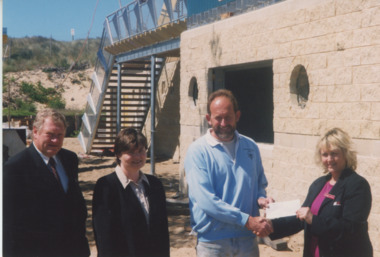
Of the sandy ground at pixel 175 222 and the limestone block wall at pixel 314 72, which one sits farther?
the sandy ground at pixel 175 222

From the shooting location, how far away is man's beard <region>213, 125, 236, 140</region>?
10.7 ft

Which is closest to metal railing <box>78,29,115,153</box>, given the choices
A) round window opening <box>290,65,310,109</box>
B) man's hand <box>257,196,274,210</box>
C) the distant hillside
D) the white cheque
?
round window opening <box>290,65,310,109</box>

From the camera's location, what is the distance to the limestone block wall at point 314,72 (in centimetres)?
534

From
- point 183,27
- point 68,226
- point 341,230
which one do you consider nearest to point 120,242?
point 68,226

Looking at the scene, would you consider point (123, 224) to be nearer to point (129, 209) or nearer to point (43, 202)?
point (129, 209)

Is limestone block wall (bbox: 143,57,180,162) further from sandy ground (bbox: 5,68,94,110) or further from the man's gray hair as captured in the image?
sandy ground (bbox: 5,68,94,110)

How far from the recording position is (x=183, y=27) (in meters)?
10.3

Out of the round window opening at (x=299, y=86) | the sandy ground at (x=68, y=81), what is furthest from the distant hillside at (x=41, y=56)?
the round window opening at (x=299, y=86)

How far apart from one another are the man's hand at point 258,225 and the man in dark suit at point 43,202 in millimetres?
1169

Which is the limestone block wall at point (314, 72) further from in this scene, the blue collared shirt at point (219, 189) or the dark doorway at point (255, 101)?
the blue collared shirt at point (219, 189)

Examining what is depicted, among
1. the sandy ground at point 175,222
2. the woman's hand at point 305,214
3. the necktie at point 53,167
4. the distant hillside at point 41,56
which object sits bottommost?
the sandy ground at point 175,222

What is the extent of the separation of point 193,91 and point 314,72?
403 centimetres

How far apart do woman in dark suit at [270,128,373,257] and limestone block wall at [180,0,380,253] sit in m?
2.21

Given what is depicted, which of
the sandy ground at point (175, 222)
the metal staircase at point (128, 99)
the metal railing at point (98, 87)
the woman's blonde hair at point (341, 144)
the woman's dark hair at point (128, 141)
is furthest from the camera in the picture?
the metal staircase at point (128, 99)
